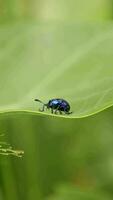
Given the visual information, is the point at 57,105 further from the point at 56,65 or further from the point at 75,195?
the point at 75,195

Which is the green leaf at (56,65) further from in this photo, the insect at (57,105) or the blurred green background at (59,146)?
the blurred green background at (59,146)

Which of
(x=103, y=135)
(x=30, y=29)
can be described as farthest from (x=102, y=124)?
(x=30, y=29)

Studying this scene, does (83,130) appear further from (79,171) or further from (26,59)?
(26,59)

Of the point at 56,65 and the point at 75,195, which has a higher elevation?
the point at 56,65

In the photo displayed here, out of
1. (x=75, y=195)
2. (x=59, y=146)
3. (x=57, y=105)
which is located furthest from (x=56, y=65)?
(x=59, y=146)

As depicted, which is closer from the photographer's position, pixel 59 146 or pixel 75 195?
pixel 75 195

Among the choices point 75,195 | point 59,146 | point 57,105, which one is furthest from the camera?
point 59,146

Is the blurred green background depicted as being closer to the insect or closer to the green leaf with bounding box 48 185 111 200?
the green leaf with bounding box 48 185 111 200

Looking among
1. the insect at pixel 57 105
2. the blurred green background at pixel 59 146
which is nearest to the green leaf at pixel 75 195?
the blurred green background at pixel 59 146
